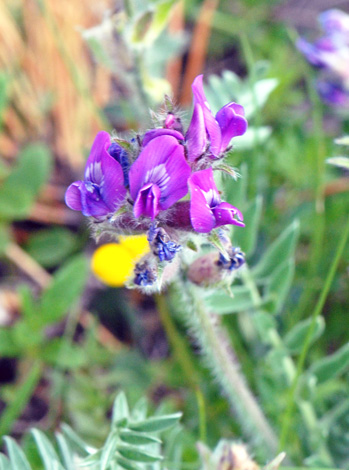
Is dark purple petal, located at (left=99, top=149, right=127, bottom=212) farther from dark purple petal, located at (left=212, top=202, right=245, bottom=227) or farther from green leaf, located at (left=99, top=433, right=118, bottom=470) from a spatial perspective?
green leaf, located at (left=99, top=433, right=118, bottom=470)

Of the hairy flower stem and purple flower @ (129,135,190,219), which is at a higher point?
purple flower @ (129,135,190,219)

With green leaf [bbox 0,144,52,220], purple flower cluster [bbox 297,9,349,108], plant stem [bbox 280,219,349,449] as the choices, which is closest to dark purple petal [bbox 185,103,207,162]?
plant stem [bbox 280,219,349,449]

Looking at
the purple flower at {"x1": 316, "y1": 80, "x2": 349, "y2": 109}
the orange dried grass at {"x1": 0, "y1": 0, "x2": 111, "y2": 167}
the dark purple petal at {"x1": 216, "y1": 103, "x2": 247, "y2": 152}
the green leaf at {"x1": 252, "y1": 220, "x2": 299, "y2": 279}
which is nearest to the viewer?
the dark purple petal at {"x1": 216, "y1": 103, "x2": 247, "y2": 152}

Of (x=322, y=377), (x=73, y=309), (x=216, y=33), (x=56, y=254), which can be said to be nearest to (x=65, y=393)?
(x=73, y=309)

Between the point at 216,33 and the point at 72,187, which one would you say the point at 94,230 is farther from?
the point at 216,33

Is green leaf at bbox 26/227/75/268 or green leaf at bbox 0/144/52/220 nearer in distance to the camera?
green leaf at bbox 0/144/52/220

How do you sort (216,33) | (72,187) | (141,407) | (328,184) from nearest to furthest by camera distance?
(72,187)
(141,407)
(328,184)
(216,33)
